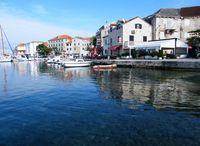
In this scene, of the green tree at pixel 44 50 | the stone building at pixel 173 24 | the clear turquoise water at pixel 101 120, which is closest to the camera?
the clear turquoise water at pixel 101 120

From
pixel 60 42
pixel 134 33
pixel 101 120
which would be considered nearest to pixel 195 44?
pixel 134 33

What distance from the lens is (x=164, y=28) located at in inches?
2073

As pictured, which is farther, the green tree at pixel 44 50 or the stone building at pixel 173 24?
the green tree at pixel 44 50

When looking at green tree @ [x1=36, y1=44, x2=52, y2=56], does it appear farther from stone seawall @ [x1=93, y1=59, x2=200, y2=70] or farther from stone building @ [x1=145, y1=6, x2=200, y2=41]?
stone seawall @ [x1=93, y1=59, x2=200, y2=70]

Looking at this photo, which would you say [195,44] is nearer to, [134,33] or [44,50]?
[134,33]

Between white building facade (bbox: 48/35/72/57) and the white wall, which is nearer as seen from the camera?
the white wall

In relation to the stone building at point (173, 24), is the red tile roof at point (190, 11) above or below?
above

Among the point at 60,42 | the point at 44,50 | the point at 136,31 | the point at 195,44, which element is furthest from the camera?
the point at 60,42

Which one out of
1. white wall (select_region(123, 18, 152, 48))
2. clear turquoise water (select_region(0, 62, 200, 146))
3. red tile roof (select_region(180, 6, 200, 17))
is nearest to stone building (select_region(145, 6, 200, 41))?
red tile roof (select_region(180, 6, 200, 17))

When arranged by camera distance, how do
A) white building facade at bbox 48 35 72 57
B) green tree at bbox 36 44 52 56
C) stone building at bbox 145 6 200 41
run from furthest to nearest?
white building facade at bbox 48 35 72 57
green tree at bbox 36 44 52 56
stone building at bbox 145 6 200 41

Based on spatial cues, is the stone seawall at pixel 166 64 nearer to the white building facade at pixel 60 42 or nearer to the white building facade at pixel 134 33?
the white building facade at pixel 134 33

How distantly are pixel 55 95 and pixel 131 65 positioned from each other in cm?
2665

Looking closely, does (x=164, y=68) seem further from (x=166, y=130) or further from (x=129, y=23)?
(x=166, y=130)

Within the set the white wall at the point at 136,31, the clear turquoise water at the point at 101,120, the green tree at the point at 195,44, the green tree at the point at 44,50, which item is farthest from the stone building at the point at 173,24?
the green tree at the point at 44,50
